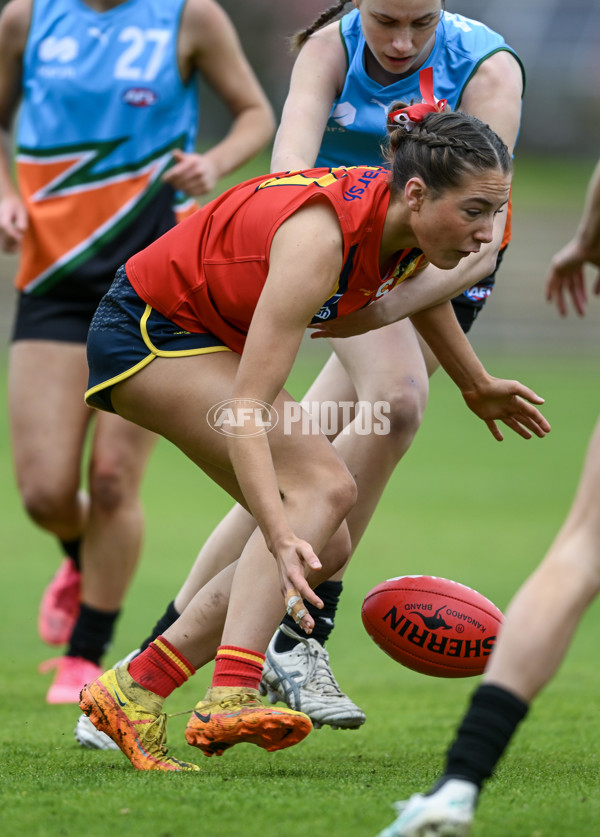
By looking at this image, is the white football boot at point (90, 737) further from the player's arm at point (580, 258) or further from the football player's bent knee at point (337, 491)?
the player's arm at point (580, 258)

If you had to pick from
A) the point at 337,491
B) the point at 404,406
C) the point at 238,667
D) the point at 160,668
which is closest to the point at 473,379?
the point at 404,406

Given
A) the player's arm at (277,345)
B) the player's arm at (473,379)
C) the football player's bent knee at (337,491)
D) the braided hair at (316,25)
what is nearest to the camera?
the player's arm at (277,345)

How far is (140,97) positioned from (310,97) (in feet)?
5.23

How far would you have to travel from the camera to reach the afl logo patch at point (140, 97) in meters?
5.34

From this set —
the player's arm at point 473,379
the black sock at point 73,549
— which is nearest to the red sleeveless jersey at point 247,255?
the player's arm at point 473,379

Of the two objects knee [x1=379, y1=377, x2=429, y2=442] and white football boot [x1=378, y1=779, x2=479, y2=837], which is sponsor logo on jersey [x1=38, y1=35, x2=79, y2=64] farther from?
white football boot [x1=378, y1=779, x2=479, y2=837]

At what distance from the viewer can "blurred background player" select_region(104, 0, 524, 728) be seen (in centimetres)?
389

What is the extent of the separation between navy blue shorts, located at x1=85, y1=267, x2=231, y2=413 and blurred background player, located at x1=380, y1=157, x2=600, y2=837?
4.25ft

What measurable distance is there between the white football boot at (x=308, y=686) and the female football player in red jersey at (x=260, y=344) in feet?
1.24

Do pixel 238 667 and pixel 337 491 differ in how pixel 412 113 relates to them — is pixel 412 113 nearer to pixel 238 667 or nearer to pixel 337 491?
pixel 337 491

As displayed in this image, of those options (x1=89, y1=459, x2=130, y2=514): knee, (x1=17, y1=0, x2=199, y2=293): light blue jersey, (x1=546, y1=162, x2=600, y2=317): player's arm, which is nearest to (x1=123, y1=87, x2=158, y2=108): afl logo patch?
(x1=17, y1=0, x2=199, y2=293): light blue jersey

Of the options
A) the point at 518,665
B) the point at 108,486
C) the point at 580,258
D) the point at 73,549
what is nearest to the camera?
the point at 518,665

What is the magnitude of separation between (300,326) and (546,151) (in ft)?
132

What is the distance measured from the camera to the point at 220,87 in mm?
5617
